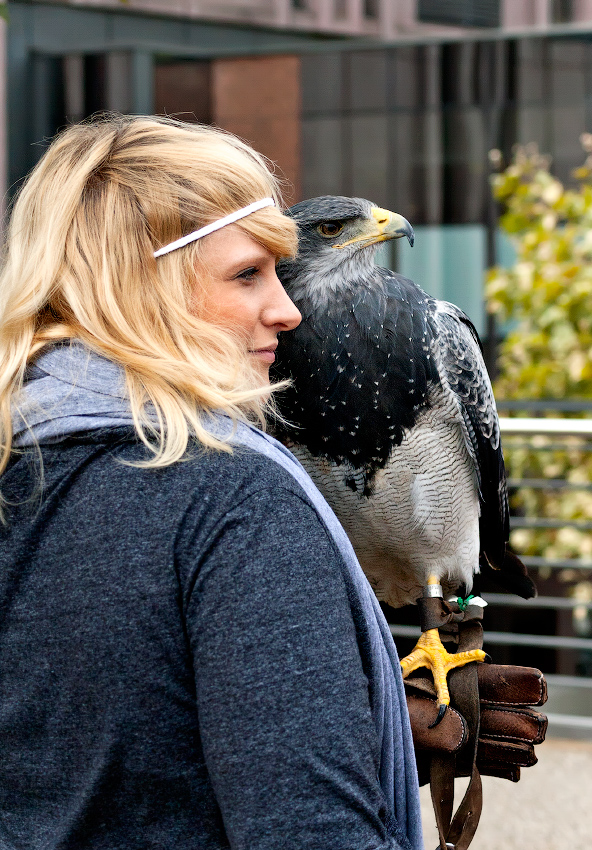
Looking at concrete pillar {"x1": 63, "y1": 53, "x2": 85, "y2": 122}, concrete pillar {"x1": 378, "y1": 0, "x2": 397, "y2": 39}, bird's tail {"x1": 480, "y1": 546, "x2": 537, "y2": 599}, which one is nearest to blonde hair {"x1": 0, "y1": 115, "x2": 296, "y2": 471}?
bird's tail {"x1": 480, "y1": 546, "x2": 537, "y2": 599}

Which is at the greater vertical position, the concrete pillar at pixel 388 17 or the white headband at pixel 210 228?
the concrete pillar at pixel 388 17

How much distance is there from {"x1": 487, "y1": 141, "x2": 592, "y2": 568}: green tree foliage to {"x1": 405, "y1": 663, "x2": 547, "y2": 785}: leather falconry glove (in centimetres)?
315

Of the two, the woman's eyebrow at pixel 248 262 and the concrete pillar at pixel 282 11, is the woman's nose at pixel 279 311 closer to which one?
the woman's eyebrow at pixel 248 262

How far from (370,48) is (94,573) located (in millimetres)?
6787

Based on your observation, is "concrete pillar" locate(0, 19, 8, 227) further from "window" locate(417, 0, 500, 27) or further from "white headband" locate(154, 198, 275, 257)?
"white headband" locate(154, 198, 275, 257)

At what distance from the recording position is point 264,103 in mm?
7137

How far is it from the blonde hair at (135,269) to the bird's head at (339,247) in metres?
0.82

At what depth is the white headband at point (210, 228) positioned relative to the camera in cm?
105

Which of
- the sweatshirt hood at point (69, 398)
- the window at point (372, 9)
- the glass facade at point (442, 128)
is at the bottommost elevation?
the sweatshirt hood at point (69, 398)

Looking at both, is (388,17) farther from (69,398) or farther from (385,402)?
(69,398)

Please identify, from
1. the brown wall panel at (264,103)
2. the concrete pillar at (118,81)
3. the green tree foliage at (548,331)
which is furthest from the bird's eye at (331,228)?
the concrete pillar at (118,81)

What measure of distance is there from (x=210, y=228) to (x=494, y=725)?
1291 millimetres

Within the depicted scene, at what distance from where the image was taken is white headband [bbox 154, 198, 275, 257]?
3.45 feet

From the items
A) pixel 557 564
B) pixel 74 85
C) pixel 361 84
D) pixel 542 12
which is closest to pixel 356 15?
pixel 361 84
